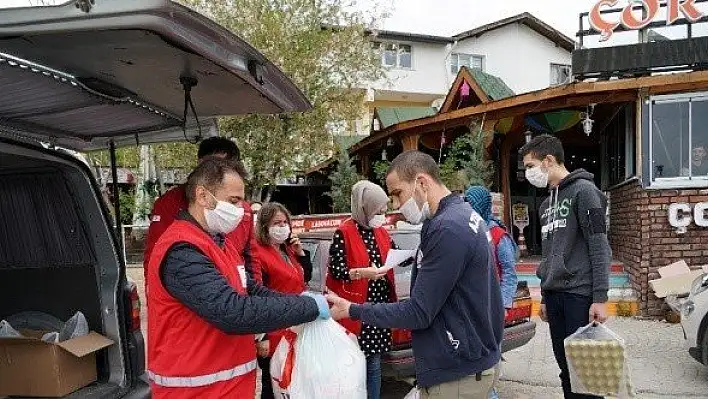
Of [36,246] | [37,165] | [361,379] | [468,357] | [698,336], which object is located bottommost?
[698,336]

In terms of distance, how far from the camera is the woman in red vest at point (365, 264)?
13.5ft

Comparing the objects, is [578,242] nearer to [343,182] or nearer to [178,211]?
[178,211]

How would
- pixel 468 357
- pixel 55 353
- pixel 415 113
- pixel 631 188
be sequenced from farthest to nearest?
pixel 415 113 → pixel 631 188 → pixel 55 353 → pixel 468 357

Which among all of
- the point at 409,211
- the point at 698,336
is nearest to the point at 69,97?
the point at 409,211

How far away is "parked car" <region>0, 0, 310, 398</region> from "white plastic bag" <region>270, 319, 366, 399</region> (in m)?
0.96

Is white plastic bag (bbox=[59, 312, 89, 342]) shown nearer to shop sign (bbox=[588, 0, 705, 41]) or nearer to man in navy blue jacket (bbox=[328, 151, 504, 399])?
man in navy blue jacket (bbox=[328, 151, 504, 399])

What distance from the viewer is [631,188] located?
386 inches

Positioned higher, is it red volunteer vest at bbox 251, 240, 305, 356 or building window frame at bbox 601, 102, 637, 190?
building window frame at bbox 601, 102, 637, 190

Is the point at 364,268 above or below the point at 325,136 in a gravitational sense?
below

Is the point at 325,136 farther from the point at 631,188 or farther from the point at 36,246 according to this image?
A: the point at 36,246

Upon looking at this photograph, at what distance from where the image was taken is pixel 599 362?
3598mm

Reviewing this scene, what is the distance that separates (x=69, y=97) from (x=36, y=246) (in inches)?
34.5

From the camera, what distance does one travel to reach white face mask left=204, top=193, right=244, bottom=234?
8.70 feet

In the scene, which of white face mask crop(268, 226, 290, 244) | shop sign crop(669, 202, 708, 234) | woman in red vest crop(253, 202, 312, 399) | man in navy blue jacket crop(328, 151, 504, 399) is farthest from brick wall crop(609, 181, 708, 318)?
man in navy blue jacket crop(328, 151, 504, 399)
